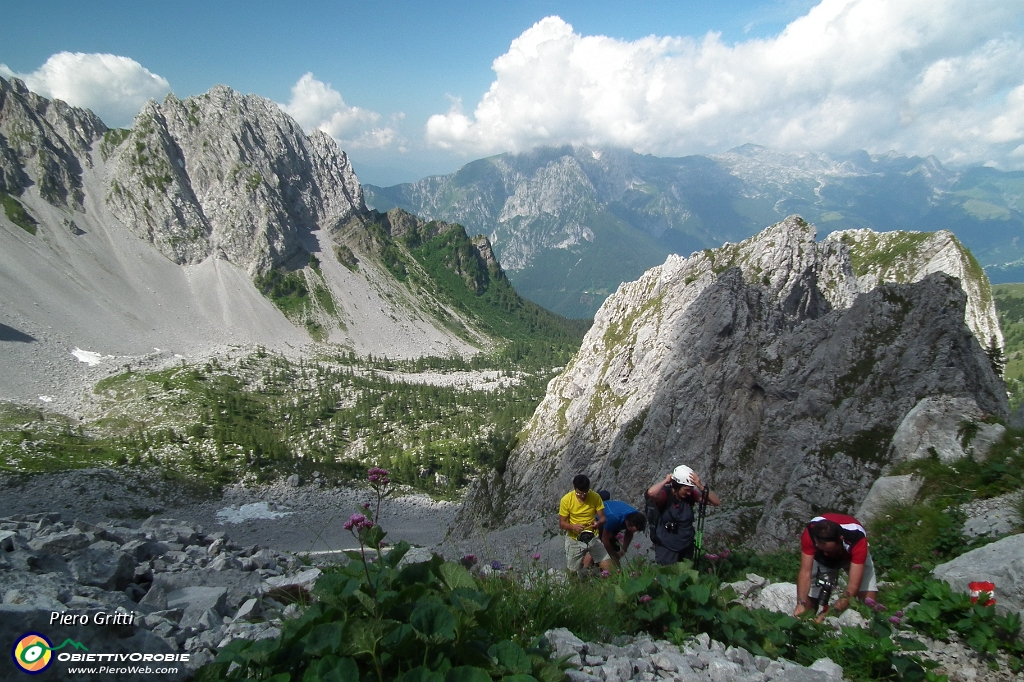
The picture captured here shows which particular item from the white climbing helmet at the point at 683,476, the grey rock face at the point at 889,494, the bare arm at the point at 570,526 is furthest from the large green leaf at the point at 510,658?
the grey rock face at the point at 889,494

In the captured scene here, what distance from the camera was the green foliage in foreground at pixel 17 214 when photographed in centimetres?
11469

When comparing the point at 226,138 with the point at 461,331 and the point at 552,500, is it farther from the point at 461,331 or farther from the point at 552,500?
the point at 552,500

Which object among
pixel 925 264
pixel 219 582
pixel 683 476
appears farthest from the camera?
pixel 925 264

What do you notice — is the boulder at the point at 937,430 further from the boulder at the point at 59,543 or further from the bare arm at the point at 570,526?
the boulder at the point at 59,543

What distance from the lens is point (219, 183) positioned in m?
154

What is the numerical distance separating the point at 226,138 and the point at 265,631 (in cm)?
18884

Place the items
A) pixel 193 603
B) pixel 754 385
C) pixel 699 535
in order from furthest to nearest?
pixel 754 385
pixel 699 535
pixel 193 603

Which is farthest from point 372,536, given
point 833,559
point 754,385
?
point 754,385

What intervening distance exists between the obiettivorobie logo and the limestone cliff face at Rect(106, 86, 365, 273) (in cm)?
16420

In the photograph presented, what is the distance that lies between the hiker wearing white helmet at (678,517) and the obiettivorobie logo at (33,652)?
823 centimetres

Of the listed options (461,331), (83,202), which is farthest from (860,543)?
(83,202)

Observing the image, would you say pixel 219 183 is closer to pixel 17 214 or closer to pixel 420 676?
pixel 17 214

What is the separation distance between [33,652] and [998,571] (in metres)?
9.13

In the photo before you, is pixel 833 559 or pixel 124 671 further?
pixel 833 559
